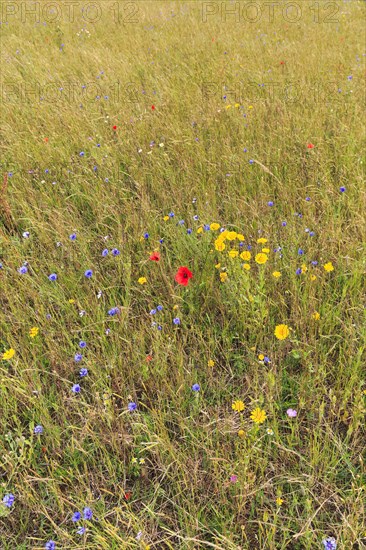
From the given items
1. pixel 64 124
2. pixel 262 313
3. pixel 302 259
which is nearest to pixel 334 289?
pixel 302 259

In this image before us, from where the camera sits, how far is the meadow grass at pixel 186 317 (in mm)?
1313

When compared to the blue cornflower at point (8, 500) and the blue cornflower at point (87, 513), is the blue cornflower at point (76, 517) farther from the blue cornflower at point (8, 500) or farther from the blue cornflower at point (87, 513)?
the blue cornflower at point (8, 500)

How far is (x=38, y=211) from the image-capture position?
8.40 ft

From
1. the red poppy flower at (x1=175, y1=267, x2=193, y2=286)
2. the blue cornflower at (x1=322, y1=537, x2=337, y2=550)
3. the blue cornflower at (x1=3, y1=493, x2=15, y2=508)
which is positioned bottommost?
the blue cornflower at (x1=322, y1=537, x2=337, y2=550)

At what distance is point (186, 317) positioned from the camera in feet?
6.27

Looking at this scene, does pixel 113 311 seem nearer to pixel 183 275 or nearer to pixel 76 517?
pixel 183 275

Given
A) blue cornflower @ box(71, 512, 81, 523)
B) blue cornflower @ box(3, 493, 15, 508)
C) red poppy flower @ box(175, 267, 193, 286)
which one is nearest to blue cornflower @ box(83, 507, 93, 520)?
blue cornflower @ box(71, 512, 81, 523)

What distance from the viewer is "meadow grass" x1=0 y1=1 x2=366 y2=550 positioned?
1313 mm

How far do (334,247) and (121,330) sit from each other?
121 centimetres

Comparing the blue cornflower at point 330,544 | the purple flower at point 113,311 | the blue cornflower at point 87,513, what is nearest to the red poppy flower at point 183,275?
the purple flower at point 113,311

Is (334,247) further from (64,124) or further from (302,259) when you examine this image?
(64,124)

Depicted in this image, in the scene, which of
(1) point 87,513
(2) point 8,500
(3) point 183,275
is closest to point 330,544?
(1) point 87,513

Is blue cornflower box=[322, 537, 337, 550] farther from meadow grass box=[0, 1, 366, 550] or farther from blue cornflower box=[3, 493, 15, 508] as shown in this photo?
blue cornflower box=[3, 493, 15, 508]

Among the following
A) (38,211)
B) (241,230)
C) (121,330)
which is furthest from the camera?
(38,211)
